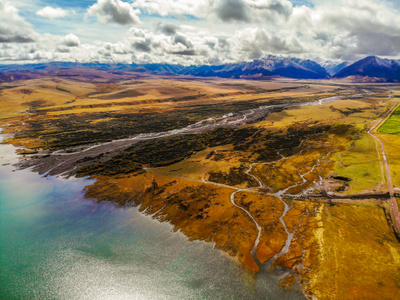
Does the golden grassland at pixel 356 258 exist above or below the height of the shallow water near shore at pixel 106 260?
above

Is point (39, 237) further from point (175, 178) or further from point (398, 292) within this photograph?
point (398, 292)

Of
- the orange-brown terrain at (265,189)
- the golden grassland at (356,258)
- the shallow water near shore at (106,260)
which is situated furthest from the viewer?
the orange-brown terrain at (265,189)

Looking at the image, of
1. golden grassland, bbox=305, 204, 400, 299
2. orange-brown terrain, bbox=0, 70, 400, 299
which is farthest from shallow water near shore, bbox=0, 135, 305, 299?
golden grassland, bbox=305, 204, 400, 299

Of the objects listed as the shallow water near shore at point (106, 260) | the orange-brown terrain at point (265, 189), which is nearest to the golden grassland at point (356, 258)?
the orange-brown terrain at point (265, 189)

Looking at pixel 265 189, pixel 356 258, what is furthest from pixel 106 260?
pixel 356 258

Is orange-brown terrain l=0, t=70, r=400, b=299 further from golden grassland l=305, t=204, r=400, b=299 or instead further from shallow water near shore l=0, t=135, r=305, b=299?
shallow water near shore l=0, t=135, r=305, b=299

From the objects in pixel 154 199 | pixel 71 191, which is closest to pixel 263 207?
pixel 154 199

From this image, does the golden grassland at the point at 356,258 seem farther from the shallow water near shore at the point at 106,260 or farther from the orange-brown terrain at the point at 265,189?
the shallow water near shore at the point at 106,260

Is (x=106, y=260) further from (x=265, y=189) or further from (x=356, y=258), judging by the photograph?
(x=356, y=258)
